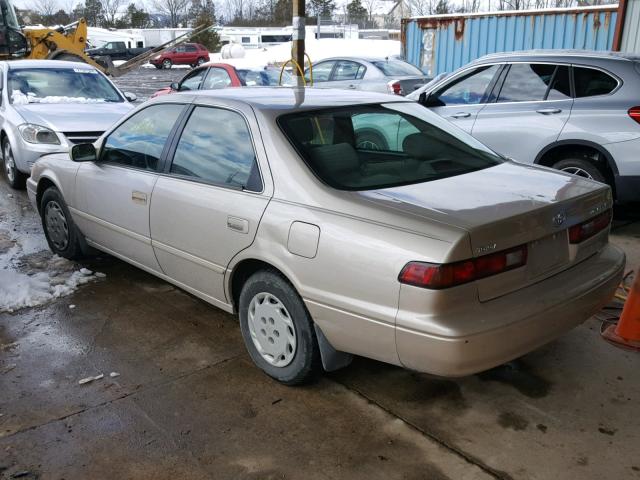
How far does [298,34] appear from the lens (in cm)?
829

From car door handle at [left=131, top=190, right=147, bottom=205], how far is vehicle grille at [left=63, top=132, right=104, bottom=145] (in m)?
3.79

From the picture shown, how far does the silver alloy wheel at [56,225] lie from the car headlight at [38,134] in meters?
2.36

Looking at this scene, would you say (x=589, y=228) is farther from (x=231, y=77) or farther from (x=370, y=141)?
(x=231, y=77)

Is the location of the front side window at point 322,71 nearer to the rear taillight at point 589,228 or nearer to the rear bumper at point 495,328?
the rear taillight at point 589,228

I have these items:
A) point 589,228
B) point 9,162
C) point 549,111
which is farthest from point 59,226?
point 549,111

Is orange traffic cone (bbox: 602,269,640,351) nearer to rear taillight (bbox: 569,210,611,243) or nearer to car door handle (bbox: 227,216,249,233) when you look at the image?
rear taillight (bbox: 569,210,611,243)

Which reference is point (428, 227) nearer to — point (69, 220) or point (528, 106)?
point (69, 220)

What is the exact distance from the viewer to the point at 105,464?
287cm

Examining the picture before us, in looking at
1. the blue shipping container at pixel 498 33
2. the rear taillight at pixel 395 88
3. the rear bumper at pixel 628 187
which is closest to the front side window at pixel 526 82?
the rear bumper at pixel 628 187

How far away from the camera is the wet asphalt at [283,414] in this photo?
2836 mm

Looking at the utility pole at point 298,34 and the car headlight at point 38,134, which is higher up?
the utility pole at point 298,34

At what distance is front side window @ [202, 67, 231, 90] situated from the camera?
1124 centimetres

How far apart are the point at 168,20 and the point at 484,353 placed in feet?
263

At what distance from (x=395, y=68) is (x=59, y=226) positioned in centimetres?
830
